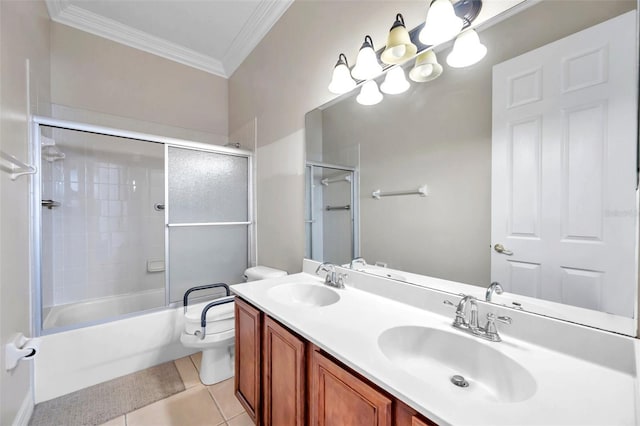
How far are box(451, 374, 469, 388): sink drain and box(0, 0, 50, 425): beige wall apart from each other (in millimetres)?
1883

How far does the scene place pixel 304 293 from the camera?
60.1 inches

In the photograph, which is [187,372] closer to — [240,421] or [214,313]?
[214,313]

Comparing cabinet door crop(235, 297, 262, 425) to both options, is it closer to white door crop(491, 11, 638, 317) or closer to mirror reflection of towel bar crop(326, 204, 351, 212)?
mirror reflection of towel bar crop(326, 204, 351, 212)

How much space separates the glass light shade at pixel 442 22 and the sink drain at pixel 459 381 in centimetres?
125

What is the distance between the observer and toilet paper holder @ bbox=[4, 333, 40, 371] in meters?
1.20

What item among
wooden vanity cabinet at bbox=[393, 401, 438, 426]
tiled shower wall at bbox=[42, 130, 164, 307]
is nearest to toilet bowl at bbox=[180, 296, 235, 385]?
tiled shower wall at bbox=[42, 130, 164, 307]

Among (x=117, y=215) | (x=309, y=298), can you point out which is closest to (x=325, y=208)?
(x=309, y=298)

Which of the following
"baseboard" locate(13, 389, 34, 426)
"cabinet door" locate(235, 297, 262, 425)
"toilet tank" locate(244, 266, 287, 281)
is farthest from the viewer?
"toilet tank" locate(244, 266, 287, 281)

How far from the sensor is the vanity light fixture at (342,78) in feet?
Answer: 4.70

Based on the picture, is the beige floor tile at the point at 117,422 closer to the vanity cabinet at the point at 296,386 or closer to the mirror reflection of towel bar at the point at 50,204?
the vanity cabinet at the point at 296,386

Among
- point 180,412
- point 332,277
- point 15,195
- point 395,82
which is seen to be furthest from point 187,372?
point 395,82

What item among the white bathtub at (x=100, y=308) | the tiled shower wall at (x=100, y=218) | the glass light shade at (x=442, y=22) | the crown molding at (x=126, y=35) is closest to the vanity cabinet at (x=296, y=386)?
the glass light shade at (x=442, y=22)

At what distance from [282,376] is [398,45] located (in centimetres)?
149

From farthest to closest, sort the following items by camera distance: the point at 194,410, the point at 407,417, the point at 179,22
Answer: the point at 179,22
the point at 194,410
the point at 407,417
